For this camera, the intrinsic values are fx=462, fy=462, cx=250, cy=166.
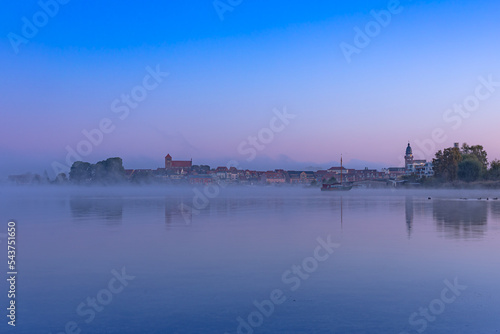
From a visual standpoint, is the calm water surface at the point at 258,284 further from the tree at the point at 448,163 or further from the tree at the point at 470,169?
the tree at the point at 448,163

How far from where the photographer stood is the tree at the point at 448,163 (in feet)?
447

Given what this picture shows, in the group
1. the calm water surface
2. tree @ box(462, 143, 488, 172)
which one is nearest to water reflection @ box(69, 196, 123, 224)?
the calm water surface

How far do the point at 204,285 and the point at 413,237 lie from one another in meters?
12.6

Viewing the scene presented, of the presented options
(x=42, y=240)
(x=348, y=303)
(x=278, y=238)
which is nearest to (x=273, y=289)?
(x=348, y=303)

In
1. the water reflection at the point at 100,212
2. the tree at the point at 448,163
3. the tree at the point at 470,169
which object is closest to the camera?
the water reflection at the point at 100,212

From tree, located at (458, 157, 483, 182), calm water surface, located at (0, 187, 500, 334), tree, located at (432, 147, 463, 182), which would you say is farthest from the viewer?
tree, located at (432, 147, 463, 182)

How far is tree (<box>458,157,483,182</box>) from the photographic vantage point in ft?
416

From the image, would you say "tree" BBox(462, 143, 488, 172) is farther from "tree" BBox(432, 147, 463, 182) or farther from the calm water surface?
the calm water surface

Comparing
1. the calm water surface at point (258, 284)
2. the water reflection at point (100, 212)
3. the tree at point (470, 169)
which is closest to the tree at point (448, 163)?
the tree at point (470, 169)

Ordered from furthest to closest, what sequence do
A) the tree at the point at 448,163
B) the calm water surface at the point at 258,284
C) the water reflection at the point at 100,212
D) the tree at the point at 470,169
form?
the tree at the point at 448,163 < the tree at the point at 470,169 < the water reflection at the point at 100,212 < the calm water surface at the point at 258,284

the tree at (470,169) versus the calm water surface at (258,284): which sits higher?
the tree at (470,169)

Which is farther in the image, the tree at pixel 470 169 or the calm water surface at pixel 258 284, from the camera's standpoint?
the tree at pixel 470 169

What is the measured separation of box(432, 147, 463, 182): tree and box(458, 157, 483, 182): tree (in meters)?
5.12

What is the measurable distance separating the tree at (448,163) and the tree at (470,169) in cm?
512
